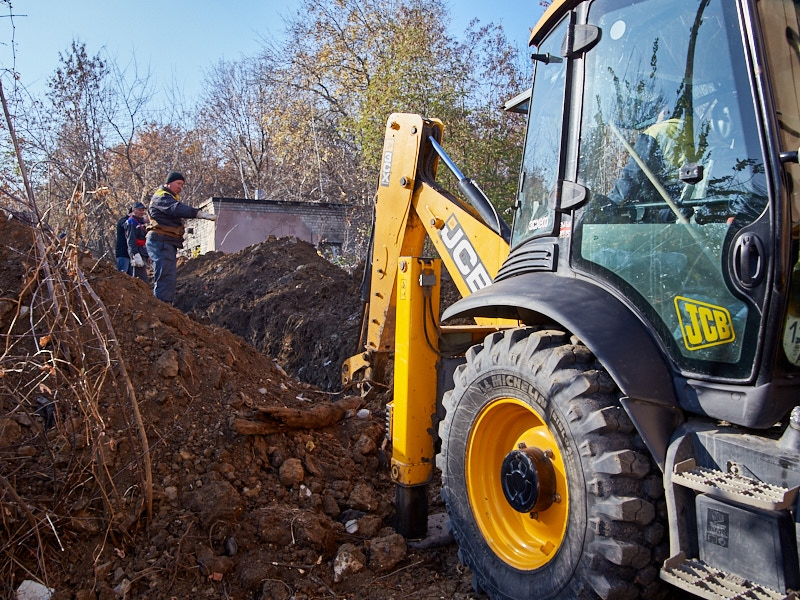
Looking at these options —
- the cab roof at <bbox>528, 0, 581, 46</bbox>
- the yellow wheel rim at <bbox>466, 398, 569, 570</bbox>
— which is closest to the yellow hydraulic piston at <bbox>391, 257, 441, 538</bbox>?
the yellow wheel rim at <bbox>466, 398, 569, 570</bbox>

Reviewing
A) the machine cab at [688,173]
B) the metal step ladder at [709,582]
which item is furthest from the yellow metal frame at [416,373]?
the metal step ladder at [709,582]

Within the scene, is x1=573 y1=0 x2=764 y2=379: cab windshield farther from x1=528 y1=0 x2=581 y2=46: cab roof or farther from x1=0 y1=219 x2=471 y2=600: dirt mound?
x1=0 y1=219 x2=471 y2=600: dirt mound

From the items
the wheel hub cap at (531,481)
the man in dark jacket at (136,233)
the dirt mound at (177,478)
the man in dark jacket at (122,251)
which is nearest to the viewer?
the wheel hub cap at (531,481)

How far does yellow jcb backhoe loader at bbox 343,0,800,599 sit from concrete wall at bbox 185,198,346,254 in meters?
12.4

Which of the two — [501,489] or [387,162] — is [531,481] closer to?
[501,489]

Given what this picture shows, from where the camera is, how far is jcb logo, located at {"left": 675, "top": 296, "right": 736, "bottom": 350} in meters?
2.32

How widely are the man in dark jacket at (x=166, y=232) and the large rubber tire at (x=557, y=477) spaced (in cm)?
577

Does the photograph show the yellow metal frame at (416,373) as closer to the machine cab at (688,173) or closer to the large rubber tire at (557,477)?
the large rubber tire at (557,477)

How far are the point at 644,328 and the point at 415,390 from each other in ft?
4.93

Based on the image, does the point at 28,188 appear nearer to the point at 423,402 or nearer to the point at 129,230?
the point at 423,402

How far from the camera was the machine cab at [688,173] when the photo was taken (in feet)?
7.27

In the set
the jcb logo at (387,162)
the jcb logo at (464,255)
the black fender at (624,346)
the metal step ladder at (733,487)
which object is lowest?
the metal step ladder at (733,487)

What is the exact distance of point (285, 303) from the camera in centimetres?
934

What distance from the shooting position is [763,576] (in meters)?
2.08
